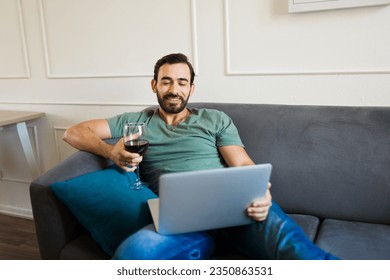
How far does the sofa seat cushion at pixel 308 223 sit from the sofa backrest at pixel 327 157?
42 millimetres

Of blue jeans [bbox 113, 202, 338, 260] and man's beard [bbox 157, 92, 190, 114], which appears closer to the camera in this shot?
blue jeans [bbox 113, 202, 338, 260]

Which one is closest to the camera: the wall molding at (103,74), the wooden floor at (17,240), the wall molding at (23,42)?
the wall molding at (103,74)

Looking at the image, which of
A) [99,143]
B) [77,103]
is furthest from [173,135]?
[77,103]

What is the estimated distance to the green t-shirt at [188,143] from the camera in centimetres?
155

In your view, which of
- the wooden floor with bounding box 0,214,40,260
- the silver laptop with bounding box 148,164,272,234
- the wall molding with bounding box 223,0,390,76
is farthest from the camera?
the wooden floor with bounding box 0,214,40,260

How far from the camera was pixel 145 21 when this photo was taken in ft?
6.73

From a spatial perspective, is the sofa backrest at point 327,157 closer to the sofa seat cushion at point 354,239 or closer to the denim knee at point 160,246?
the sofa seat cushion at point 354,239

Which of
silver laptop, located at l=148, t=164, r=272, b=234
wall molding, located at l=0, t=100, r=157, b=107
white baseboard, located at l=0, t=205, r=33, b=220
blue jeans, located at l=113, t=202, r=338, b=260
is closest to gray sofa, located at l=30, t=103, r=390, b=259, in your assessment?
blue jeans, located at l=113, t=202, r=338, b=260

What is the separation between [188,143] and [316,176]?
0.56 metres

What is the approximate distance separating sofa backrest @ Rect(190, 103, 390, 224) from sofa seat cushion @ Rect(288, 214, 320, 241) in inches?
1.7

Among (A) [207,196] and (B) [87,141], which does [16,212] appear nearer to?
(B) [87,141]

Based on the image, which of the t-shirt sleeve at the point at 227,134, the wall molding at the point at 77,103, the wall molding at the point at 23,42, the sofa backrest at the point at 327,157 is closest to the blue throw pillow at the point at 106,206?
the t-shirt sleeve at the point at 227,134

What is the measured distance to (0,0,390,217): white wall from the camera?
5.62 feet

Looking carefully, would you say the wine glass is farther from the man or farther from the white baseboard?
the white baseboard
